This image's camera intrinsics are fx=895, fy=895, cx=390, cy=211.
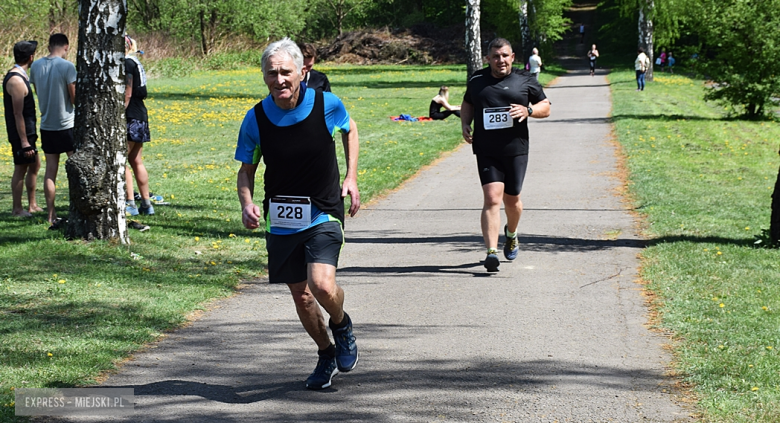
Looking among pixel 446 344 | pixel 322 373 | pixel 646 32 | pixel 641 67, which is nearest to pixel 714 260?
pixel 446 344

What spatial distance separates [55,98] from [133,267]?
9.06 feet

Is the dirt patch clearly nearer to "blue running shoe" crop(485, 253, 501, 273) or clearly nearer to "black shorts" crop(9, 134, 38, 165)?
"black shorts" crop(9, 134, 38, 165)

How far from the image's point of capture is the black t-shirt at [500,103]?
8172 mm

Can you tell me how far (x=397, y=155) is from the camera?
17.2m

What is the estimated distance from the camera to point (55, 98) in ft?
32.6

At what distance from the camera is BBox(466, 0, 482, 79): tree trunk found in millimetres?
28609

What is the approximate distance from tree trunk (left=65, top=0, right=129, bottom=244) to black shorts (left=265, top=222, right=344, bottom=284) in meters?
4.52

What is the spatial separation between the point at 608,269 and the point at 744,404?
3.65 m

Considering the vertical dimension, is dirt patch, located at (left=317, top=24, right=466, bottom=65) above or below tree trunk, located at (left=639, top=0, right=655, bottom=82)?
below

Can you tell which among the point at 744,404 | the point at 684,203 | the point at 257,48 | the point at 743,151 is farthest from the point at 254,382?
the point at 257,48

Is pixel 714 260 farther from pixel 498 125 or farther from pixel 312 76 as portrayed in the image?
pixel 312 76

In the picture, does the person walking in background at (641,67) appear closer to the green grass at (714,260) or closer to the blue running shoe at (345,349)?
the green grass at (714,260)

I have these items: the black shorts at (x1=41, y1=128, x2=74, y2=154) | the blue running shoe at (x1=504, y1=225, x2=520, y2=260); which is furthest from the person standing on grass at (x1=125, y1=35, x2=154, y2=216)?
the blue running shoe at (x1=504, y1=225, x2=520, y2=260)

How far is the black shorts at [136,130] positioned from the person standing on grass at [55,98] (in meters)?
0.63
